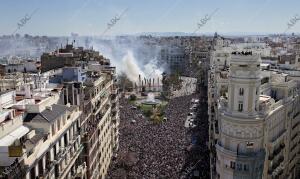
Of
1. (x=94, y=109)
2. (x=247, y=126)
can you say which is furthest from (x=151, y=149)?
(x=247, y=126)

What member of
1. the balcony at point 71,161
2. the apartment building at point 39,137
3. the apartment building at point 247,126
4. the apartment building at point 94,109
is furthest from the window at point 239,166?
the apartment building at point 94,109

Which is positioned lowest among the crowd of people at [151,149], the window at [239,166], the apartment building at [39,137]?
the crowd of people at [151,149]

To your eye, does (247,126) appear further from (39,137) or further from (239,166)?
(39,137)

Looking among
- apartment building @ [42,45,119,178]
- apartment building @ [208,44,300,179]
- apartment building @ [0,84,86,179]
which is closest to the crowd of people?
apartment building @ [42,45,119,178]

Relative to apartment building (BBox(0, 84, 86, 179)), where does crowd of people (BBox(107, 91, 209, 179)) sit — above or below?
below

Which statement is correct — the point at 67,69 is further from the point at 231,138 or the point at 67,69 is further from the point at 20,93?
the point at 231,138

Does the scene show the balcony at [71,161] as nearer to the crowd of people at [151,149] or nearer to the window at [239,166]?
the window at [239,166]

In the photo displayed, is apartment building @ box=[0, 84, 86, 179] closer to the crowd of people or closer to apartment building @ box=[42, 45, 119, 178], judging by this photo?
apartment building @ box=[42, 45, 119, 178]

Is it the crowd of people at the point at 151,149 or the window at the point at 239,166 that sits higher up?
the window at the point at 239,166

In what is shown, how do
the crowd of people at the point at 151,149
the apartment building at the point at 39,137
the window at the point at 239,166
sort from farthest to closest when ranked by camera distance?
1. the crowd of people at the point at 151,149
2. the window at the point at 239,166
3. the apartment building at the point at 39,137
